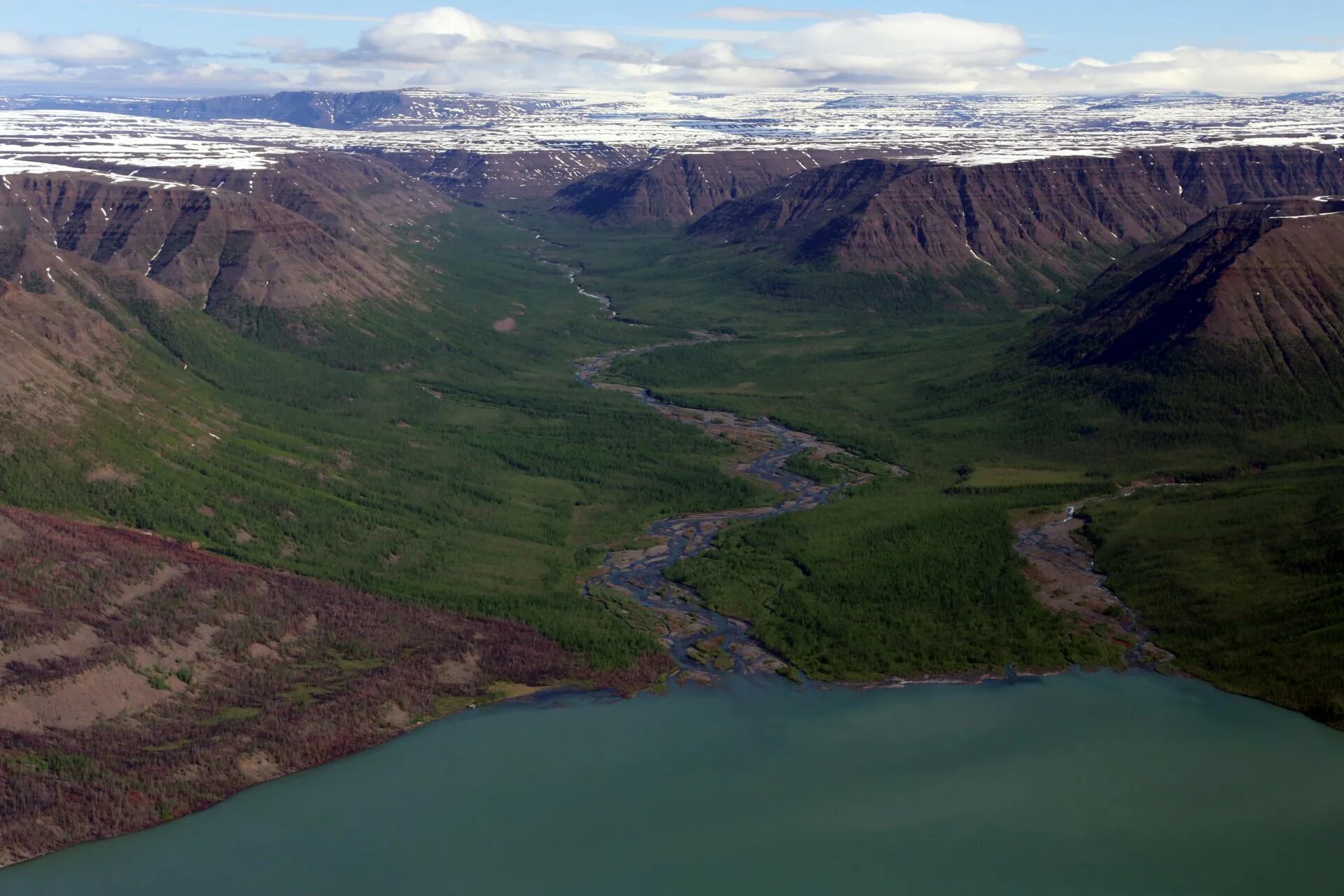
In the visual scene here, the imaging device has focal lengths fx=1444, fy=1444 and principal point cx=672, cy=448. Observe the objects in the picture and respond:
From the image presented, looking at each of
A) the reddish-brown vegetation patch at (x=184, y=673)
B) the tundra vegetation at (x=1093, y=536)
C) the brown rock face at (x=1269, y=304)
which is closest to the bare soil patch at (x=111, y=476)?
the reddish-brown vegetation patch at (x=184, y=673)

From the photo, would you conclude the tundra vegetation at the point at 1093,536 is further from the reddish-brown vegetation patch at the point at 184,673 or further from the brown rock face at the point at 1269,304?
the reddish-brown vegetation patch at the point at 184,673

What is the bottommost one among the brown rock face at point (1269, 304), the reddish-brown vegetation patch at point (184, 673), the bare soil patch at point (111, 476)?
the reddish-brown vegetation patch at point (184, 673)

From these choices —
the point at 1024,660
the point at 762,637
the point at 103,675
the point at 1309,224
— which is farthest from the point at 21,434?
the point at 1309,224

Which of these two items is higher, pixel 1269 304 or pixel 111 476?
pixel 1269 304

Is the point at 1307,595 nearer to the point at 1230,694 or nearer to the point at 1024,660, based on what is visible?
the point at 1230,694

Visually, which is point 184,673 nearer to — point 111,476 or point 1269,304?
point 111,476

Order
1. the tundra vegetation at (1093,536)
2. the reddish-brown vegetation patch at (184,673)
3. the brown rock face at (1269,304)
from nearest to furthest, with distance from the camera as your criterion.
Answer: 1. the reddish-brown vegetation patch at (184,673)
2. the tundra vegetation at (1093,536)
3. the brown rock face at (1269,304)

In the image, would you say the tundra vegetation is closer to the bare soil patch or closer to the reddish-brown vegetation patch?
the reddish-brown vegetation patch

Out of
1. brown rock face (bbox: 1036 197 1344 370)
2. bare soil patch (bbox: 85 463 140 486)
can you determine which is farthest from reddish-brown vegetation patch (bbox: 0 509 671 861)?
brown rock face (bbox: 1036 197 1344 370)

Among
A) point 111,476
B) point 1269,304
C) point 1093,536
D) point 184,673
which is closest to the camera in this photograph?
point 184,673

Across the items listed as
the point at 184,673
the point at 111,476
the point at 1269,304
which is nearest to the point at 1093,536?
the point at 1269,304

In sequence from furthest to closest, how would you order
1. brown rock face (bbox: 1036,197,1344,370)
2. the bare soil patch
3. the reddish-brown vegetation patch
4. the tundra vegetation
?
brown rock face (bbox: 1036,197,1344,370)
the bare soil patch
the tundra vegetation
the reddish-brown vegetation patch
